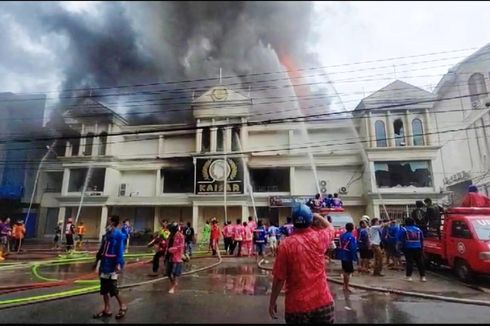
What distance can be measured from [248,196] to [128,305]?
1897cm

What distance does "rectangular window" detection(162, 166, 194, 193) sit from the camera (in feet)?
92.3

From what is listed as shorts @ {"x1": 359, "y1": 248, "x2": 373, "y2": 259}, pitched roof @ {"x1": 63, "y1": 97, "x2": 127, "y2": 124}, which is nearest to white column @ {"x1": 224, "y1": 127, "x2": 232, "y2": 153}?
pitched roof @ {"x1": 63, "y1": 97, "x2": 127, "y2": 124}

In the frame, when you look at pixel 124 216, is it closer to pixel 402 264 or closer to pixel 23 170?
pixel 23 170

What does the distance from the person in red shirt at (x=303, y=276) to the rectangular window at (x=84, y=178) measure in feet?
88.2

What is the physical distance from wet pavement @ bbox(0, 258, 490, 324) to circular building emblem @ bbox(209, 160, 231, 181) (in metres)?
17.0

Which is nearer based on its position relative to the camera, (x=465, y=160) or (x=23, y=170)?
(x=465, y=160)

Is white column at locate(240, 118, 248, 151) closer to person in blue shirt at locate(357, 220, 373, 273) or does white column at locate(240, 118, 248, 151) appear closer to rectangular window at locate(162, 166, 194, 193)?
rectangular window at locate(162, 166, 194, 193)

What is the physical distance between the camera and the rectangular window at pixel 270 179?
27078mm

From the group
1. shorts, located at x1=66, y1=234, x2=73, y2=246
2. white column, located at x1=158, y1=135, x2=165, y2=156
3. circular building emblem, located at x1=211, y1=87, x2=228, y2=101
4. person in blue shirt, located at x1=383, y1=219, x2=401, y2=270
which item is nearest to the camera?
person in blue shirt, located at x1=383, y1=219, x2=401, y2=270

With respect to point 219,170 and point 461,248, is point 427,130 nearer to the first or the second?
point 219,170

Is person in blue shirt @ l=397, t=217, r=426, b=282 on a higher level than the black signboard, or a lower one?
lower

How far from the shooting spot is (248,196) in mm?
25391

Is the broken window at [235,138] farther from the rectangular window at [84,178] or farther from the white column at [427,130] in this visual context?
the white column at [427,130]

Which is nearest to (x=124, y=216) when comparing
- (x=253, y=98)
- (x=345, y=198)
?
(x=253, y=98)
